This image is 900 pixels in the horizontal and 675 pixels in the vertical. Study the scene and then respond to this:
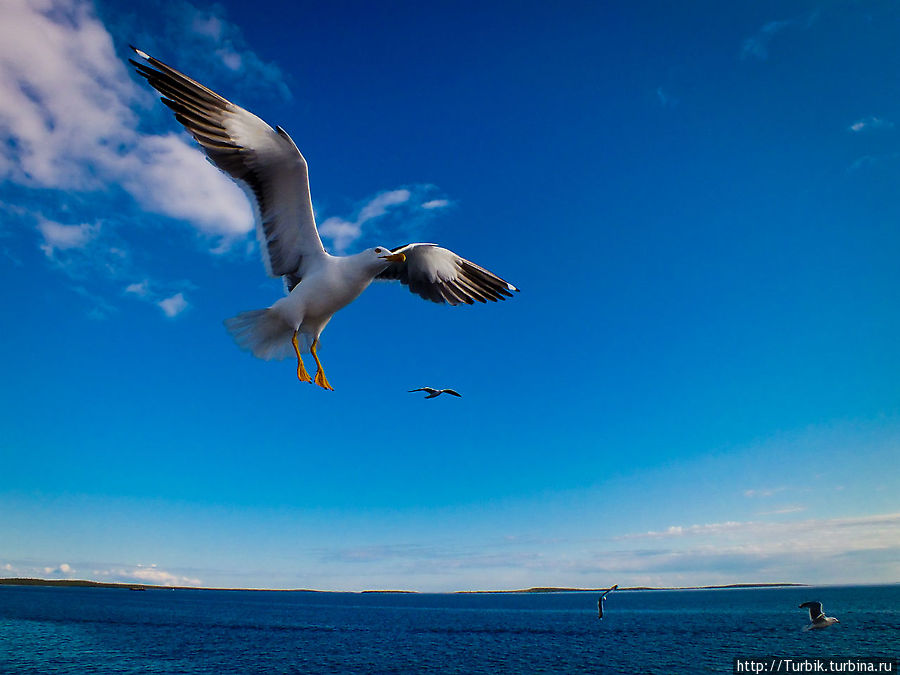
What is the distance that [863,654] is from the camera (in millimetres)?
35406

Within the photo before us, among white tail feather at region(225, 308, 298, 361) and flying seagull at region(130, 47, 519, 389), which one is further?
white tail feather at region(225, 308, 298, 361)

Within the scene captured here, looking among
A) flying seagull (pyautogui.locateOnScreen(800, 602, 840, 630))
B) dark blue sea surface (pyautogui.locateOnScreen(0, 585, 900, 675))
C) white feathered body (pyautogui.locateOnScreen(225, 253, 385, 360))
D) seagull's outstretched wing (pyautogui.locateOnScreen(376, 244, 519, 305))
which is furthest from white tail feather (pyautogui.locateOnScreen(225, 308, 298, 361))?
dark blue sea surface (pyautogui.locateOnScreen(0, 585, 900, 675))

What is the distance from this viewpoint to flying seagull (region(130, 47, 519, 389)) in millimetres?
4992

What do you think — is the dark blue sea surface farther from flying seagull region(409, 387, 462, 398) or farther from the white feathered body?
flying seagull region(409, 387, 462, 398)

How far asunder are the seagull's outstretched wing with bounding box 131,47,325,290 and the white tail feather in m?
0.74

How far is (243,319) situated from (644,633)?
194ft

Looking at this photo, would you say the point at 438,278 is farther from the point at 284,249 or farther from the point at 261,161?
the point at 261,161

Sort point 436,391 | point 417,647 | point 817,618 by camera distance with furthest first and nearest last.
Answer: point 417,647 < point 817,618 < point 436,391

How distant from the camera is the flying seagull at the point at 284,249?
4992 mm

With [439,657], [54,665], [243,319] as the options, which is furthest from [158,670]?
[243,319]

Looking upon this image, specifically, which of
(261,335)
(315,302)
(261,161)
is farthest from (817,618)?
(261,161)

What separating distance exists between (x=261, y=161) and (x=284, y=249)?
950 millimetres

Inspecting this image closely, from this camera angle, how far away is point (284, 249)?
6.66m

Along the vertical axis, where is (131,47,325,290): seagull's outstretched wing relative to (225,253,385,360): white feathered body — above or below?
above
